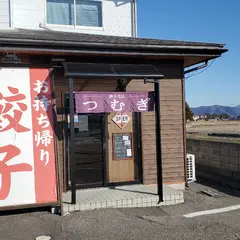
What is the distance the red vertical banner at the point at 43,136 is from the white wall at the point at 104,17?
430 centimetres

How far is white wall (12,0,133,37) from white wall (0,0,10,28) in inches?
17.8

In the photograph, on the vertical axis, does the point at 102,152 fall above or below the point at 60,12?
below

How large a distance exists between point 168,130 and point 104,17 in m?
4.97

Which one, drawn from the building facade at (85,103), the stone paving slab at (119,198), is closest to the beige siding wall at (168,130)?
the building facade at (85,103)

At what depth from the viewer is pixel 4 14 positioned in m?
9.44

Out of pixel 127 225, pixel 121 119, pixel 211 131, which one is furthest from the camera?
pixel 211 131

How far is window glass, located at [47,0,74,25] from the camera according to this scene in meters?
10.6

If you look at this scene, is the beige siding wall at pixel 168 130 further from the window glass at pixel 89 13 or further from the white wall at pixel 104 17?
the window glass at pixel 89 13

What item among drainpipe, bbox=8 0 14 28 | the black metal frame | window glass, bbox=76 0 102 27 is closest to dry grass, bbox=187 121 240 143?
the black metal frame

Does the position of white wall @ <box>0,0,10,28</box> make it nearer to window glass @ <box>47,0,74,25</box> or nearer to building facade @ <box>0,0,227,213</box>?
building facade @ <box>0,0,227,213</box>

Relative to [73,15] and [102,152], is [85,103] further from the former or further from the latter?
[73,15]

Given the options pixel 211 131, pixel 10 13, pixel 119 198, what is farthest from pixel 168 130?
pixel 211 131

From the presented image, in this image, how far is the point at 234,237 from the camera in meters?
5.16

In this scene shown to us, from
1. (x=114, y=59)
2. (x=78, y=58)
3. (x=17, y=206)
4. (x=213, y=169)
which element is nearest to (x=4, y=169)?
(x=17, y=206)
